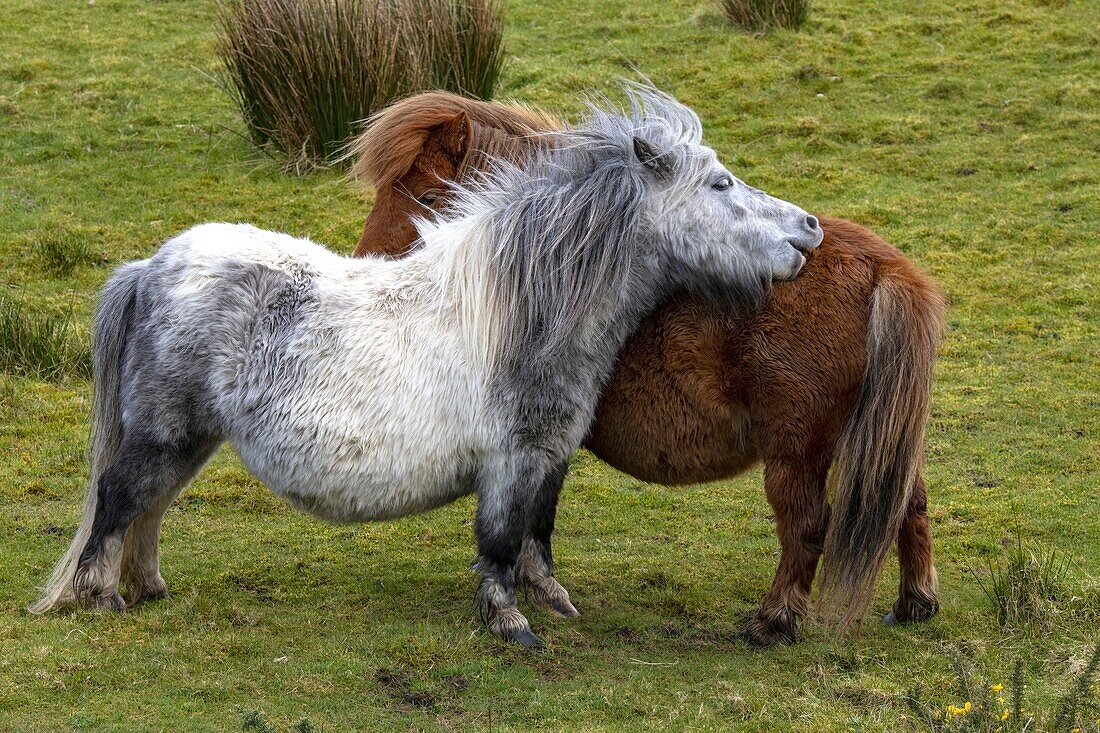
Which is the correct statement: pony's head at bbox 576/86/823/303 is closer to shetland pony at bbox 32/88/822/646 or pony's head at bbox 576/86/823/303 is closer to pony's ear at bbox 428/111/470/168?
shetland pony at bbox 32/88/822/646

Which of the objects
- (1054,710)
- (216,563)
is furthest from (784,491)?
(216,563)

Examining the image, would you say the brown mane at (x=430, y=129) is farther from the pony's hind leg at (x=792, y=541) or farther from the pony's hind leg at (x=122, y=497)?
the pony's hind leg at (x=792, y=541)

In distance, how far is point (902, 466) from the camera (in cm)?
482

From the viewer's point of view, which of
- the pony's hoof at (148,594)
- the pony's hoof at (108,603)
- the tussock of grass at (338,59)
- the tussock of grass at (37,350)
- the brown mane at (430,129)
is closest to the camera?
the pony's hoof at (108,603)

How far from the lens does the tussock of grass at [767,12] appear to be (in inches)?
529

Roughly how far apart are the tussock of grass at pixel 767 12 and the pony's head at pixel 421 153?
26.2 feet

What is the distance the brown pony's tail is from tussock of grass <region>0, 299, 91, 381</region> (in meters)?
5.73

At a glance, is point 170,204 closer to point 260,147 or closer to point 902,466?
point 260,147

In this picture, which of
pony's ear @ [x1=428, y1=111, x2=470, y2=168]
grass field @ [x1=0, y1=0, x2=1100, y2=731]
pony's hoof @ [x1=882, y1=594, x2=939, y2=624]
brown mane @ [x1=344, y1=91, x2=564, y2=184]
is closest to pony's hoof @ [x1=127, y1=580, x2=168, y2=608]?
grass field @ [x1=0, y1=0, x2=1100, y2=731]

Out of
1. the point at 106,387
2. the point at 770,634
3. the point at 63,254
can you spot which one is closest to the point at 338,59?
the point at 63,254

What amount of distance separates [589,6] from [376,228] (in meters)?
9.65

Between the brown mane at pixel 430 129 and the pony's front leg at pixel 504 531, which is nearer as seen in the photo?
the pony's front leg at pixel 504 531

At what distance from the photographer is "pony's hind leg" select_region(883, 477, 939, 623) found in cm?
522

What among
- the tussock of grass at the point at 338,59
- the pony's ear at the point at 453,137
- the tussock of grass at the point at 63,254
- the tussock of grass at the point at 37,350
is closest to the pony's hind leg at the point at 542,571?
the pony's ear at the point at 453,137
